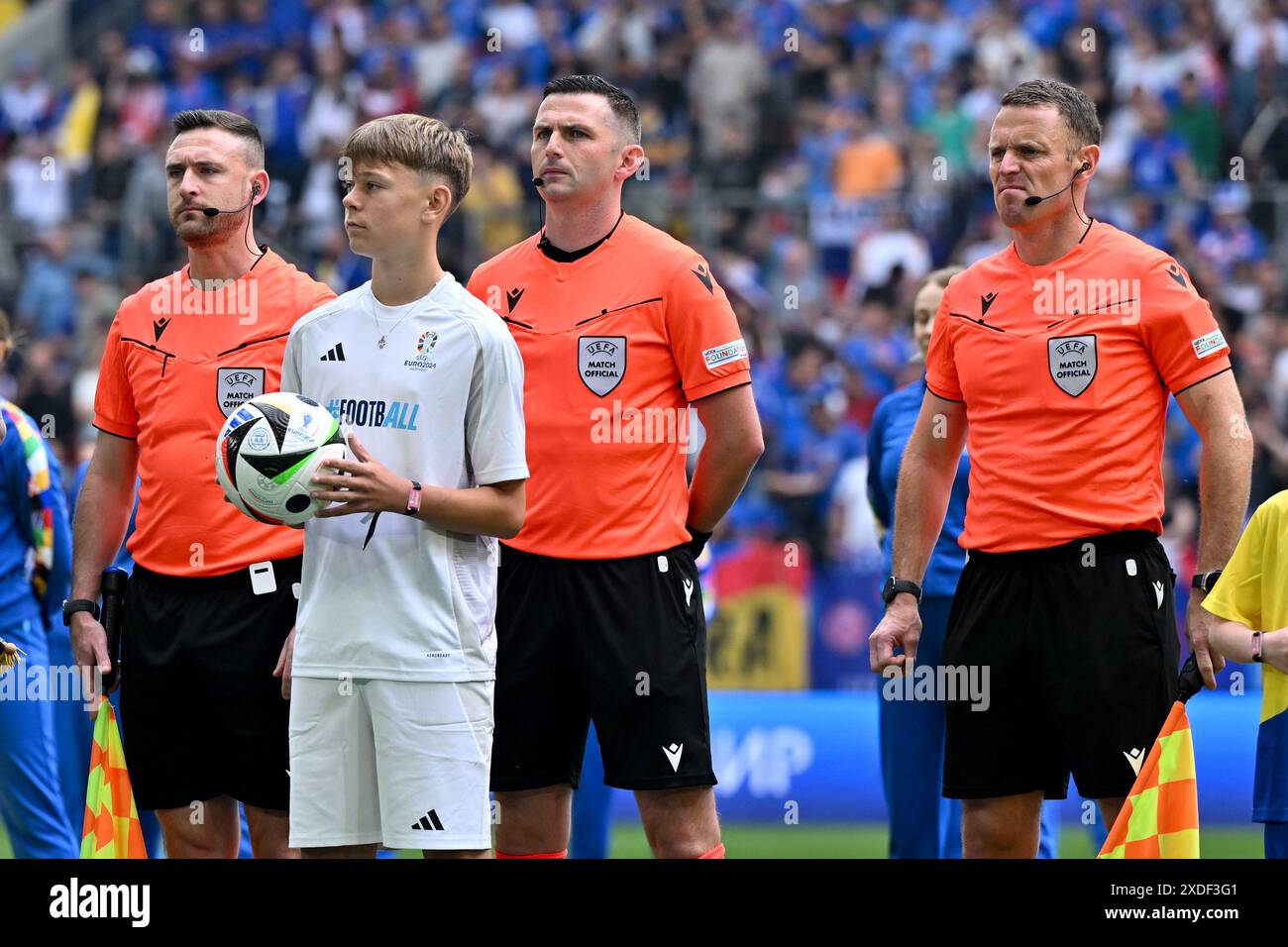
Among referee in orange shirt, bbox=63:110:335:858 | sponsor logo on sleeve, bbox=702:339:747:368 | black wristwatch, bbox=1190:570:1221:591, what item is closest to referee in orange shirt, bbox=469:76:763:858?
sponsor logo on sleeve, bbox=702:339:747:368

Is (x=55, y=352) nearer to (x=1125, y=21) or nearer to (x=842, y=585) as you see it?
(x=842, y=585)

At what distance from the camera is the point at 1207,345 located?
531cm

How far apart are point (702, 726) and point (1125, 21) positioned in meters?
13.6

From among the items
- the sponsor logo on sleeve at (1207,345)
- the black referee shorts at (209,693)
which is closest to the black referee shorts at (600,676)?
the black referee shorts at (209,693)

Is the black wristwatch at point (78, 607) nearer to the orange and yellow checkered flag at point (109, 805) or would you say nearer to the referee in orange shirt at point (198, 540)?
the referee in orange shirt at point (198, 540)

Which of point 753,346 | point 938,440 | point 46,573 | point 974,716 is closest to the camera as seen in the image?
point 974,716

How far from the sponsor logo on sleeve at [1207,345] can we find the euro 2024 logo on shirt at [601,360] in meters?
1.68

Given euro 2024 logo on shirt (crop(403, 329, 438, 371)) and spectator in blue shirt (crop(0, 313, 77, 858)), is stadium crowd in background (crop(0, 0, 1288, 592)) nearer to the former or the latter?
spectator in blue shirt (crop(0, 313, 77, 858))

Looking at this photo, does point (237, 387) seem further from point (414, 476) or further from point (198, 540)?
point (414, 476)

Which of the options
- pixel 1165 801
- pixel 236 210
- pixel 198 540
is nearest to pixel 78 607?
pixel 198 540

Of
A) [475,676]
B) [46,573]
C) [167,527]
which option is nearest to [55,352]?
[46,573]

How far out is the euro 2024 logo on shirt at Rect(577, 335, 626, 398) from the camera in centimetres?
554
